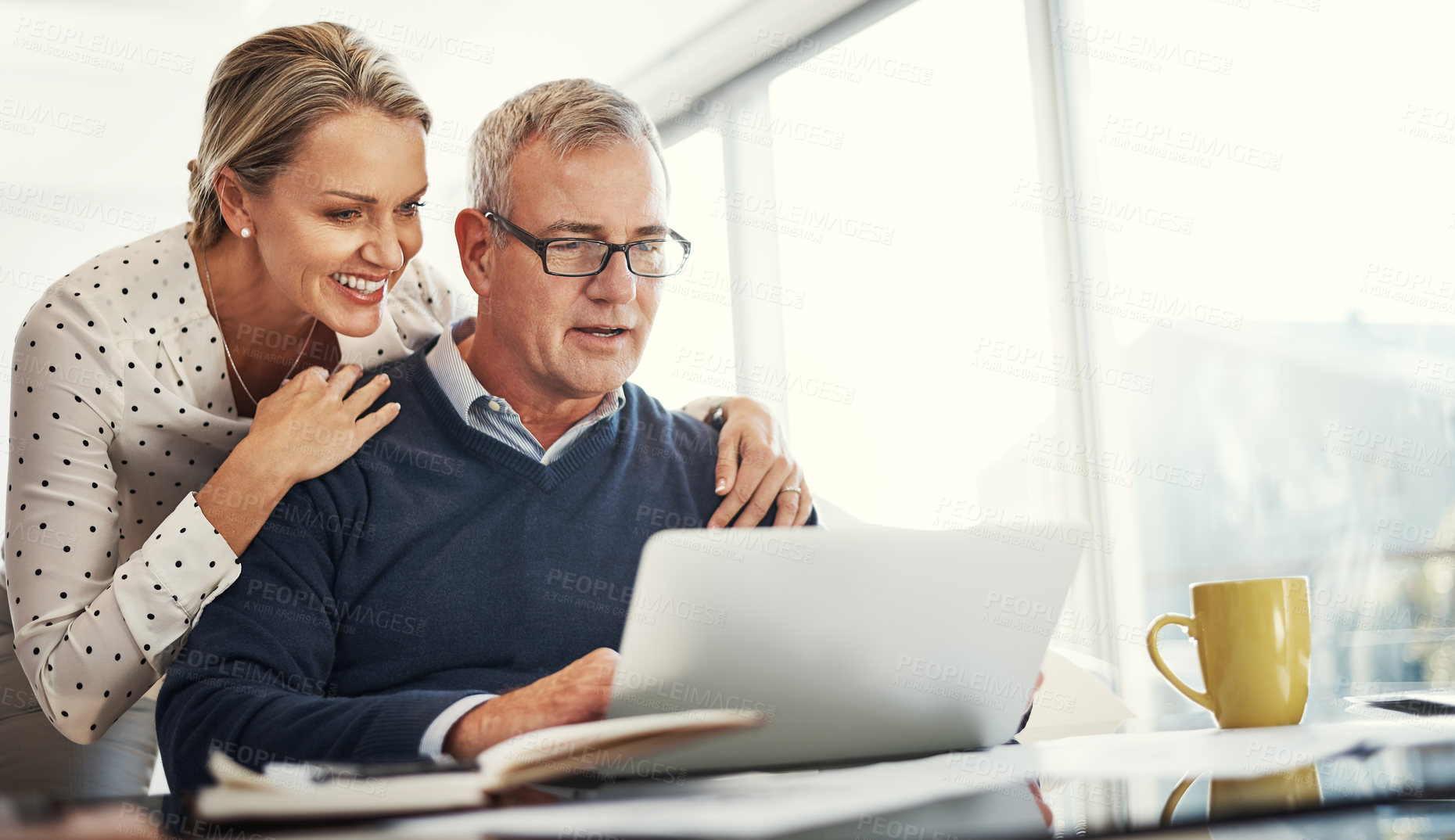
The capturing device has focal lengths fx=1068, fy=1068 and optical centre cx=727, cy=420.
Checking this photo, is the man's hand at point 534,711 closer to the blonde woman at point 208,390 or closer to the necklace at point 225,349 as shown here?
the blonde woman at point 208,390

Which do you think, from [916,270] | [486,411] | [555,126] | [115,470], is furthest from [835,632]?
[916,270]

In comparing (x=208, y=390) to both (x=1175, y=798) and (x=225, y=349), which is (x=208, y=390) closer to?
(x=225, y=349)

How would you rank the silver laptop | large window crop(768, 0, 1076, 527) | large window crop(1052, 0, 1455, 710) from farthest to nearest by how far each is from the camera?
large window crop(768, 0, 1076, 527) < large window crop(1052, 0, 1455, 710) < the silver laptop

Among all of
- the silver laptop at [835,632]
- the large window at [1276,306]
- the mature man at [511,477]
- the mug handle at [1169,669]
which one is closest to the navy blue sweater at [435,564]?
the mature man at [511,477]

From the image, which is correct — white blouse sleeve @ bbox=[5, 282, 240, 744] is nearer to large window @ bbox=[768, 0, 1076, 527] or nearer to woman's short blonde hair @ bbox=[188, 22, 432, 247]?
woman's short blonde hair @ bbox=[188, 22, 432, 247]

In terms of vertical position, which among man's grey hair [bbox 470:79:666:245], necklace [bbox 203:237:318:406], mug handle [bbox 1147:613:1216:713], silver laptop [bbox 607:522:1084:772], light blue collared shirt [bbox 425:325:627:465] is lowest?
mug handle [bbox 1147:613:1216:713]

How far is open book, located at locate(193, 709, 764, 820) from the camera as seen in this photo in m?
0.56

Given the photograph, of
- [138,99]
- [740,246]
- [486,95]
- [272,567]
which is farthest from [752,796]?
[138,99]

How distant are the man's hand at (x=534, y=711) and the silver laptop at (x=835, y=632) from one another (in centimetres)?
6

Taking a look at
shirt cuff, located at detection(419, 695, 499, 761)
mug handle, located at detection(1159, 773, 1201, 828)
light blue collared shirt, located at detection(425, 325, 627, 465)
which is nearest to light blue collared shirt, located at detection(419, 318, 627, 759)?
light blue collared shirt, located at detection(425, 325, 627, 465)

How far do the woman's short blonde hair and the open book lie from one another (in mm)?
1042

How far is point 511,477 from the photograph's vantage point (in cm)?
138

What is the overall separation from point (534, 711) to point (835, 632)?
23cm

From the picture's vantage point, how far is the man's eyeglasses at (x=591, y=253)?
4.64ft
